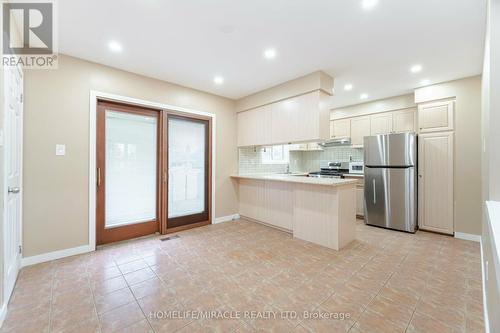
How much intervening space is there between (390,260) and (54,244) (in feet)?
14.1

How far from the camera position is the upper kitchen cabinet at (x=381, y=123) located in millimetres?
4641

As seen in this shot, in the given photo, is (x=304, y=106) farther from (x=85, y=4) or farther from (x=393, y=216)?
(x=85, y=4)

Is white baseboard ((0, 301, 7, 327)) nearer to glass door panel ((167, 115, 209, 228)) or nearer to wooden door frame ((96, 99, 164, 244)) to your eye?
wooden door frame ((96, 99, 164, 244))

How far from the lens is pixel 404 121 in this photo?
14.6 ft

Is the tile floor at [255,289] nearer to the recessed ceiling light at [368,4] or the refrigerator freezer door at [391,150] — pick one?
the refrigerator freezer door at [391,150]

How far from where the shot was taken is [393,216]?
158 inches

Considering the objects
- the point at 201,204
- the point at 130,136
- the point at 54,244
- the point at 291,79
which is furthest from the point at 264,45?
the point at 54,244

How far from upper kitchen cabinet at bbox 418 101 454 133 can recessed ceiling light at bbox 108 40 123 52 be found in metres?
4.97

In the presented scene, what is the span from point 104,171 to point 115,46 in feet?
5.71

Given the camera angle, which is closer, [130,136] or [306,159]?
[130,136]

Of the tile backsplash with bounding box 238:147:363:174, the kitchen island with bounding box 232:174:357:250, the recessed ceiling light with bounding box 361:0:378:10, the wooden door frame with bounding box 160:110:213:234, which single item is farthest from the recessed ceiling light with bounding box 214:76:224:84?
the recessed ceiling light with bounding box 361:0:378:10

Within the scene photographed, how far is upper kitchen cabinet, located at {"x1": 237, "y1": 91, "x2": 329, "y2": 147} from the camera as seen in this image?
351 centimetres

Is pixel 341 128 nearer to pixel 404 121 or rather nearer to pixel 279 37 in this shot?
pixel 404 121

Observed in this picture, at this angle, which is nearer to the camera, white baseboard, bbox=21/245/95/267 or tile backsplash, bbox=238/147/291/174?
white baseboard, bbox=21/245/95/267
